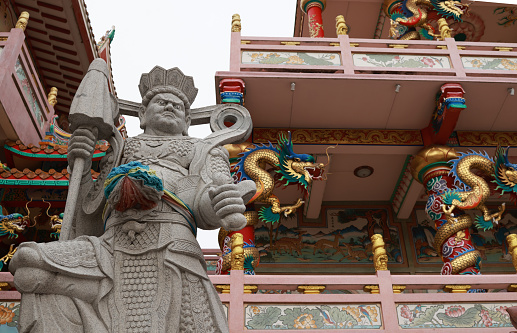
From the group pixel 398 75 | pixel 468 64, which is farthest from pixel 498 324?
pixel 468 64

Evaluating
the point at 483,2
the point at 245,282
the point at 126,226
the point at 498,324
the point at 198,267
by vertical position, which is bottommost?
the point at 198,267

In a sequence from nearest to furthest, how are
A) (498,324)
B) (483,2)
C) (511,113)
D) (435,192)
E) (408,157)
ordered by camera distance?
1. (498,324)
2. (435,192)
3. (511,113)
4. (408,157)
5. (483,2)

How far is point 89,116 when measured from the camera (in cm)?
286

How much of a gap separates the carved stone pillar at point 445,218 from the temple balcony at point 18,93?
5.29 meters

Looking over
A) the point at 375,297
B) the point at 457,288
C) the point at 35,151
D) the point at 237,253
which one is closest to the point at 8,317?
the point at 237,253

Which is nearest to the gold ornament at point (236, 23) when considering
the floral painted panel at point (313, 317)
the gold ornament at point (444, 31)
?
the gold ornament at point (444, 31)

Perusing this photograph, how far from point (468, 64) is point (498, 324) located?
392 centimetres

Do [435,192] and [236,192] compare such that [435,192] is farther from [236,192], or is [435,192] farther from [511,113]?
[236,192]

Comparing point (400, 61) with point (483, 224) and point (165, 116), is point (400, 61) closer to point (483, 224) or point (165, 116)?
point (483, 224)

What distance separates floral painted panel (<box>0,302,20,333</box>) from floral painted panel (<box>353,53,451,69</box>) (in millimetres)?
5055

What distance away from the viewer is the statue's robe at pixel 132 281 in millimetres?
2283

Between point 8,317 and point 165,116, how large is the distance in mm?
2466

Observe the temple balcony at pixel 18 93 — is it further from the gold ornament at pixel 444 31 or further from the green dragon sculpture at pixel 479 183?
the gold ornament at pixel 444 31

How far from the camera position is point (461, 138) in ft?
25.3
